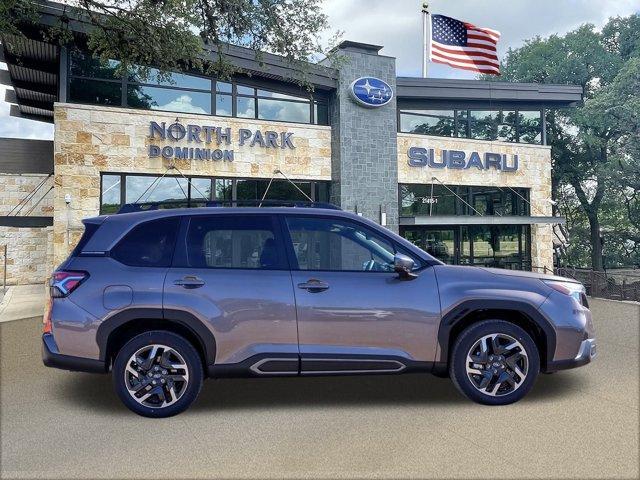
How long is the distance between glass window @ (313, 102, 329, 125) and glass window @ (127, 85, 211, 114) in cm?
357

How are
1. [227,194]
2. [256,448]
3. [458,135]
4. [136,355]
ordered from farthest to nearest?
[458,135] < [227,194] < [136,355] < [256,448]

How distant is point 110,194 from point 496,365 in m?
11.7

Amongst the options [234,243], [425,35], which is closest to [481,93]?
[425,35]

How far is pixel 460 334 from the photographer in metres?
4.79

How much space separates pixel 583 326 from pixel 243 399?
129 inches

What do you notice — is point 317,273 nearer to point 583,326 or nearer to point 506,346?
point 506,346

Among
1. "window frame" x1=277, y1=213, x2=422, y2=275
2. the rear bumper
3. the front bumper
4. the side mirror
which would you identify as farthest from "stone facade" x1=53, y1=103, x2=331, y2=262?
the front bumper

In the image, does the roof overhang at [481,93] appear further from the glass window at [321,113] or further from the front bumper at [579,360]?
the front bumper at [579,360]

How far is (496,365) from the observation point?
4766 millimetres

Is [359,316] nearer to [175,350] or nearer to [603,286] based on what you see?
[175,350]

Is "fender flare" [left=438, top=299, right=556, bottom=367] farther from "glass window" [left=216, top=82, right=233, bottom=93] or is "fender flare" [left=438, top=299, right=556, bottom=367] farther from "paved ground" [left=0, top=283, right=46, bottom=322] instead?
"glass window" [left=216, top=82, right=233, bottom=93]

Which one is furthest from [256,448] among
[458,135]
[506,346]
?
[458,135]

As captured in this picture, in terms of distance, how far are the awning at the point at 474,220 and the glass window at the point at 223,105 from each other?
21.0ft

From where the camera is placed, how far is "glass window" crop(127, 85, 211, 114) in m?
14.1
